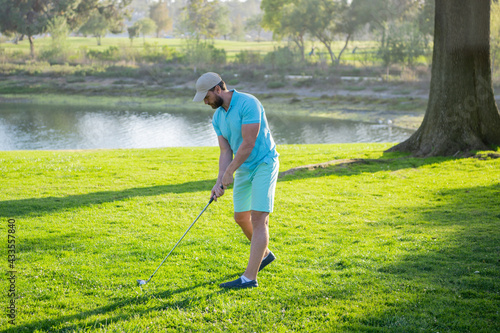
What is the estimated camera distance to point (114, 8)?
239 feet

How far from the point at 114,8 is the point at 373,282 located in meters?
76.0

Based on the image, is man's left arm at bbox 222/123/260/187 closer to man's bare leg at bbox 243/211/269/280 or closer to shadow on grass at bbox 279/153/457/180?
man's bare leg at bbox 243/211/269/280

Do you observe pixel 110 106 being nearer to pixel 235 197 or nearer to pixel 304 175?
pixel 304 175

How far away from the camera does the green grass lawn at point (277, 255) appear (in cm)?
431

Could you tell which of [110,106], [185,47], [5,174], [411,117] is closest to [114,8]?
[185,47]

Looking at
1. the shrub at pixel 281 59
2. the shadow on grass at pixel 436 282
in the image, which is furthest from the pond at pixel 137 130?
the shadow on grass at pixel 436 282

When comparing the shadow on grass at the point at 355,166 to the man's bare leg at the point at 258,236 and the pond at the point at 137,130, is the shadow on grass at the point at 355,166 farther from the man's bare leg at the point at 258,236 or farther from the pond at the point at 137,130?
the pond at the point at 137,130

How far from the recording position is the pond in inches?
971

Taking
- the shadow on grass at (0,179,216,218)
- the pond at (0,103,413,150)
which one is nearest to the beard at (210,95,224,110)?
the shadow on grass at (0,179,216,218)

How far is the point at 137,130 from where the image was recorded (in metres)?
28.8

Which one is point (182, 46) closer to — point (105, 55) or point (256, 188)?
point (105, 55)

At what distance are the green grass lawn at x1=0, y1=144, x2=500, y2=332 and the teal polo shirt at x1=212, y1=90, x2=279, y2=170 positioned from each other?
4.48 feet

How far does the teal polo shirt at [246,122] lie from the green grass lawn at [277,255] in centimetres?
137

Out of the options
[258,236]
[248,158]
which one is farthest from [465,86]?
[258,236]
